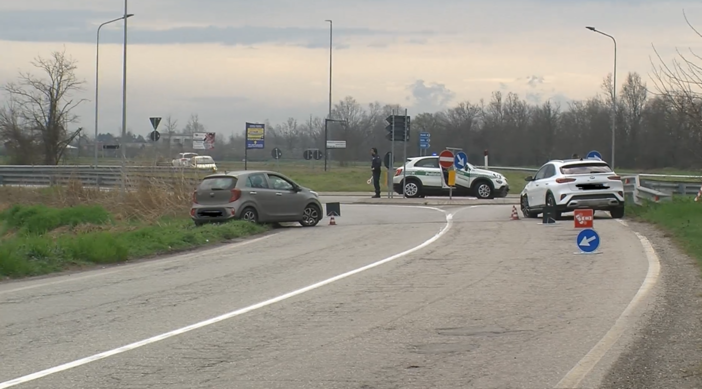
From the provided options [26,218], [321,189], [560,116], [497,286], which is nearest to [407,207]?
[26,218]

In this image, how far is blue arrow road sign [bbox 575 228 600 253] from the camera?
52.1 ft

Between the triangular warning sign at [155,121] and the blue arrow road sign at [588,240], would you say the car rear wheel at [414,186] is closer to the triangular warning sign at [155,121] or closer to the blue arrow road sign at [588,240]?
the triangular warning sign at [155,121]

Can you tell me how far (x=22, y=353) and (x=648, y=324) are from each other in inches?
240

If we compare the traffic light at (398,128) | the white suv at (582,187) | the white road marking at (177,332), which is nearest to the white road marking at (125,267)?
the white road marking at (177,332)

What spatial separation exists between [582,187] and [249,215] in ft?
27.8

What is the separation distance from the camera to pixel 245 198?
22562 mm

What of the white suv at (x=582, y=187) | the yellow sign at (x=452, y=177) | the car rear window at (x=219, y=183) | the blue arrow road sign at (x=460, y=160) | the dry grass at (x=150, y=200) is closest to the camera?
the car rear window at (x=219, y=183)

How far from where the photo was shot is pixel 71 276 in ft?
47.9

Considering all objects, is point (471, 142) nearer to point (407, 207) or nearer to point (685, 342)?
point (407, 207)

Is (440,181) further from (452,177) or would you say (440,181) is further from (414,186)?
(452,177)

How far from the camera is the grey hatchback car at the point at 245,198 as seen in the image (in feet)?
73.9

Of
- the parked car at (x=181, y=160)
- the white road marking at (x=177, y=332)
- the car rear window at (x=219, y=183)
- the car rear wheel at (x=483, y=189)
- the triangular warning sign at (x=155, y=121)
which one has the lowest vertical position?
the white road marking at (x=177, y=332)

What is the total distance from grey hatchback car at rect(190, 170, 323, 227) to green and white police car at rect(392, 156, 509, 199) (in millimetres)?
13981

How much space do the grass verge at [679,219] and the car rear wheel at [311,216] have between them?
8408 mm
